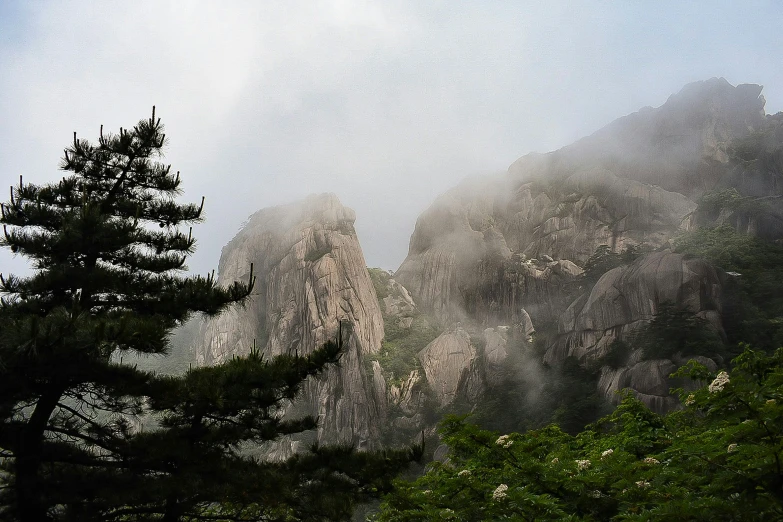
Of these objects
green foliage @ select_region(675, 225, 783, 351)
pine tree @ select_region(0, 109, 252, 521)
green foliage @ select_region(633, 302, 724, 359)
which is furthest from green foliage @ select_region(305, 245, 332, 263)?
pine tree @ select_region(0, 109, 252, 521)

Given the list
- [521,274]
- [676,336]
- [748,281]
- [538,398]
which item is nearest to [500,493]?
[676,336]

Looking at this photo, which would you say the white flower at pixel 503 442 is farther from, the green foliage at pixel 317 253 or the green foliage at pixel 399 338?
the green foliage at pixel 317 253

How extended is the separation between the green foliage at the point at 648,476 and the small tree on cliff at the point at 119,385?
5.00 ft

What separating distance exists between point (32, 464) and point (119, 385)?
62.6 inches

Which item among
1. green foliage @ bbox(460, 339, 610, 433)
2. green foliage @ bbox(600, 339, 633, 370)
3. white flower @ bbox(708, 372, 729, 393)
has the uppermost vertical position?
white flower @ bbox(708, 372, 729, 393)

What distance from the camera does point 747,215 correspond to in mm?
43125

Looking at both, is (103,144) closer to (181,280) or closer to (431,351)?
(181,280)

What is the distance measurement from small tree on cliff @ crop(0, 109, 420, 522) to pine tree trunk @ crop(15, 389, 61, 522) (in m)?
0.02

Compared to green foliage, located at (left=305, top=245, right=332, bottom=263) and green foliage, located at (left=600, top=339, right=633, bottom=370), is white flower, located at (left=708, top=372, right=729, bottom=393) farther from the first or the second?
green foliage, located at (left=305, top=245, right=332, bottom=263)

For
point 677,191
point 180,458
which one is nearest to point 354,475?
point 180,458

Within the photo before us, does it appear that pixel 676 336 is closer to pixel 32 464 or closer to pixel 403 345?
pixel 32 464

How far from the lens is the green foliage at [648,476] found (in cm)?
407

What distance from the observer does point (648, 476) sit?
18.5 ft

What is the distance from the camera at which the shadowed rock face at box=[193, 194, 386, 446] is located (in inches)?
1992
